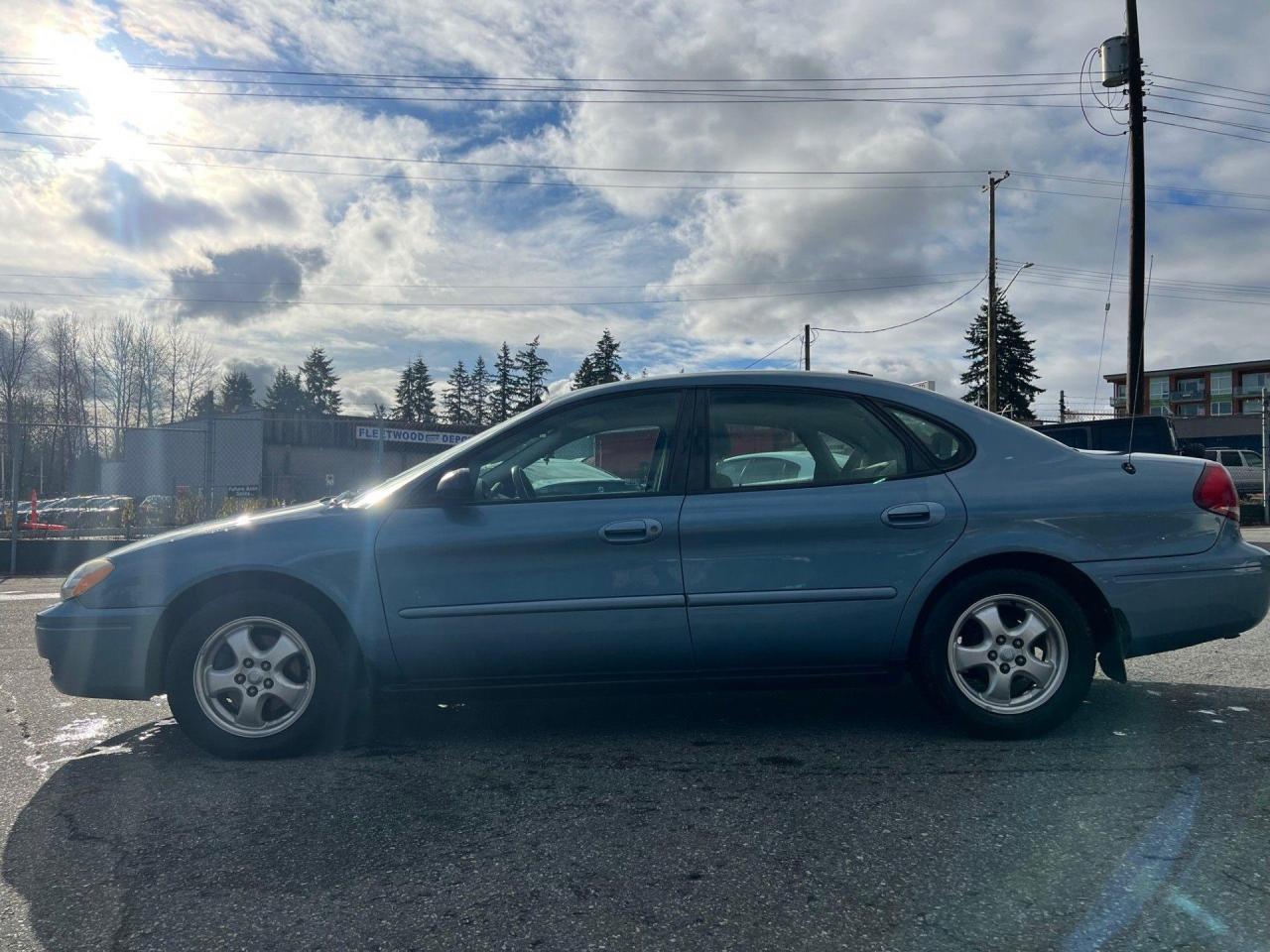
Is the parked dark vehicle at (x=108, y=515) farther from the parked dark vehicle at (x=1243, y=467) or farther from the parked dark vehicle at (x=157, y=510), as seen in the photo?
the parked dark vehicle at (x=1243, y=467)

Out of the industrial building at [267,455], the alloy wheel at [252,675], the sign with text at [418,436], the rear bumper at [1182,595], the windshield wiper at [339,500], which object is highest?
the sign with text at [418,436]

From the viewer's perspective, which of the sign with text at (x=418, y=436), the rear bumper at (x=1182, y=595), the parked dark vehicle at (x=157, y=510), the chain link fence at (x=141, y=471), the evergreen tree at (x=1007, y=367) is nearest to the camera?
the rear bumper at (x=1182, y=595)

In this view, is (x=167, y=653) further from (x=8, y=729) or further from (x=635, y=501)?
(x=635, y=501)

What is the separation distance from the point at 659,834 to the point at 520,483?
1.58 metres

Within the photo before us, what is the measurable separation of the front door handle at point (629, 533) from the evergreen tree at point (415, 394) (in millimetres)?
86559

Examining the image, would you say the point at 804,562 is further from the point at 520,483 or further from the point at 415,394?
the point at 415,394

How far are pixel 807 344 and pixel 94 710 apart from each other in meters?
41.8

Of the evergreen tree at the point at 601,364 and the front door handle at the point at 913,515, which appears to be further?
the evergreen tree at the point at 601,364

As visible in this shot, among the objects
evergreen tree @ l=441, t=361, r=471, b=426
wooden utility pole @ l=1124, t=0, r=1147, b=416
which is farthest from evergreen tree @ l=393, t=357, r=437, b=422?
wooden utility pole @ l=1124, t=0, r=1147, b=416

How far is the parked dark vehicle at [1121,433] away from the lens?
1233cm

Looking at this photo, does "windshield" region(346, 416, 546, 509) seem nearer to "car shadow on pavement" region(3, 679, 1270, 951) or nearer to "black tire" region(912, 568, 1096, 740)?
"car shadow on pavement" region(3, 679, 1270, 951)

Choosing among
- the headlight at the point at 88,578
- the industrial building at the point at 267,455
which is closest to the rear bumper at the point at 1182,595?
the headlight at the point at 88,578

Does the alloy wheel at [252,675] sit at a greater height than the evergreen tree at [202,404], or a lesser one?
lesser

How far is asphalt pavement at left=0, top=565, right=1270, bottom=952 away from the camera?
2.38m
